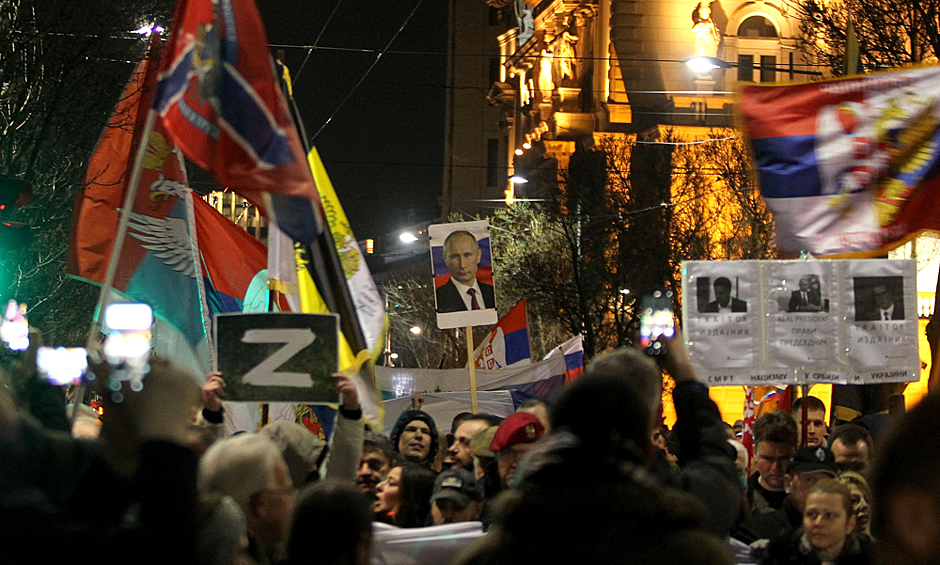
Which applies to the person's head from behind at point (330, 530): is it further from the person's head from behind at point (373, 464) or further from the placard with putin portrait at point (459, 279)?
the placard with putin portrait at point (459, 279)

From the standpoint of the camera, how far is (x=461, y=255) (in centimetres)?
1223

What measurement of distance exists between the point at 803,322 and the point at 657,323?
5.81 metres

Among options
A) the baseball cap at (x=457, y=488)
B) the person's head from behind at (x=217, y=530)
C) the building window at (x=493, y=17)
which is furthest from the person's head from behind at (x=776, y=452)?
the building window at (x=493, y=17)

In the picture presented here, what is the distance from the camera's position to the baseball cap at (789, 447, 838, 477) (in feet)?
20.2

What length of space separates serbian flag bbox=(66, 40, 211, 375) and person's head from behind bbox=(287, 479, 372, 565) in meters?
4.75

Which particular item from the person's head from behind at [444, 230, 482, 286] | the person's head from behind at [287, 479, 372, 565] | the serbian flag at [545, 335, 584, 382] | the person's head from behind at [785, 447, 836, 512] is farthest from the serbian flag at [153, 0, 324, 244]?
the serbian flag at [545, 335, 584, 382]

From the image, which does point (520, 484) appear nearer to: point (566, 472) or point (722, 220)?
point (566, 472)

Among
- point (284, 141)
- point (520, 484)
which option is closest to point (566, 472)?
point (520, 484)

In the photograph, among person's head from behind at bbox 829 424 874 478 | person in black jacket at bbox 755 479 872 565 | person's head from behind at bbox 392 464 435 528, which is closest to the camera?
person in black jacket at bbox 755 479 872 565

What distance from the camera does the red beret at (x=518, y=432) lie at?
5.68 m

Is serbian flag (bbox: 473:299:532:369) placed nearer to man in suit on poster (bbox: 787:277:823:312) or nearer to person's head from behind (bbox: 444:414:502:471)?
man in suit on poster (bbox: 787:277:823:312)

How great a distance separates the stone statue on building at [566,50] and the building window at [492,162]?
110 ft

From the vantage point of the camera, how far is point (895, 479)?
211cm

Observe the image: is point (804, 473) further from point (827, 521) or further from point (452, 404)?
point (452, 404)
